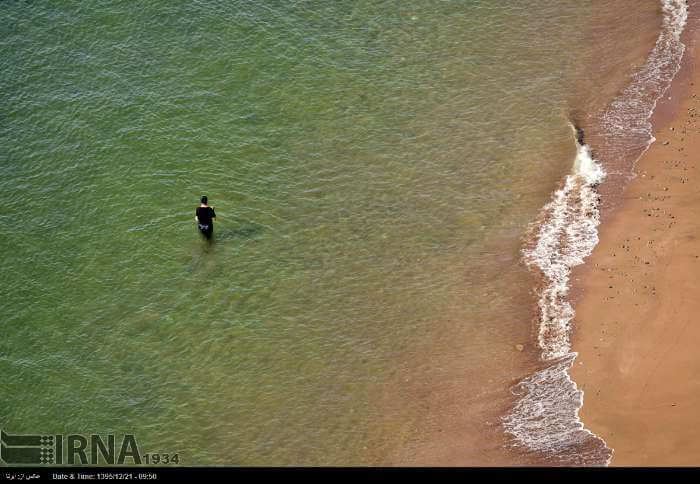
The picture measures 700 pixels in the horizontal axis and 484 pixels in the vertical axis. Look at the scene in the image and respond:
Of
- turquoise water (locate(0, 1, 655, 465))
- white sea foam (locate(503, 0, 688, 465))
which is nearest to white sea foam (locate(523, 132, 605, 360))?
white sea foam (locate(503, 0, 688, 465))

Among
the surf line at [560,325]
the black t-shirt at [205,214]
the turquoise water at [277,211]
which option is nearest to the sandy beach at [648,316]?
the surf line at [560,325]

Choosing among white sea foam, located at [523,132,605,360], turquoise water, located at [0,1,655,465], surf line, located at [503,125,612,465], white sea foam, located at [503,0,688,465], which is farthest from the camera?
white sea foam, located at [523,132,605,360]

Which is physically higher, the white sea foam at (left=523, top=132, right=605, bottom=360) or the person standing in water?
the person standing in water

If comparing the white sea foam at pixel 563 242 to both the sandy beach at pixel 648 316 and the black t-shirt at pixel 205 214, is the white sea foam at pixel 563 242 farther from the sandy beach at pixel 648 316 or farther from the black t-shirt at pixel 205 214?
the black t-shirt at pixel 205 214

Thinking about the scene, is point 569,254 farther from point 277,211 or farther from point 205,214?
point 205,214

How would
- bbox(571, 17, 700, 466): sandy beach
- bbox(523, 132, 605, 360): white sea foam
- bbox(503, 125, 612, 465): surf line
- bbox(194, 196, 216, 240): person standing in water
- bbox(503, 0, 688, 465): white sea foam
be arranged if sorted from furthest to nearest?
bbox(194, 196, 216, 240): person standing in water, bbox(523, 132, 605, 360): white sea foam, bbox(503, 0, 688, 465): white sea foam, bbox(503, 125, 612, 465): surf line, bbox(571, 17, 700, 466): sandy beach

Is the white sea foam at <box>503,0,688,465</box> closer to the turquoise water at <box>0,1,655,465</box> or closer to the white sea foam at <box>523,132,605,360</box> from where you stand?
the white sea foam at <box>523,132,605,360</box>

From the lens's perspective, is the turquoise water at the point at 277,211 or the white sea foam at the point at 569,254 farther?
the turquoise water at the point at 277,211
